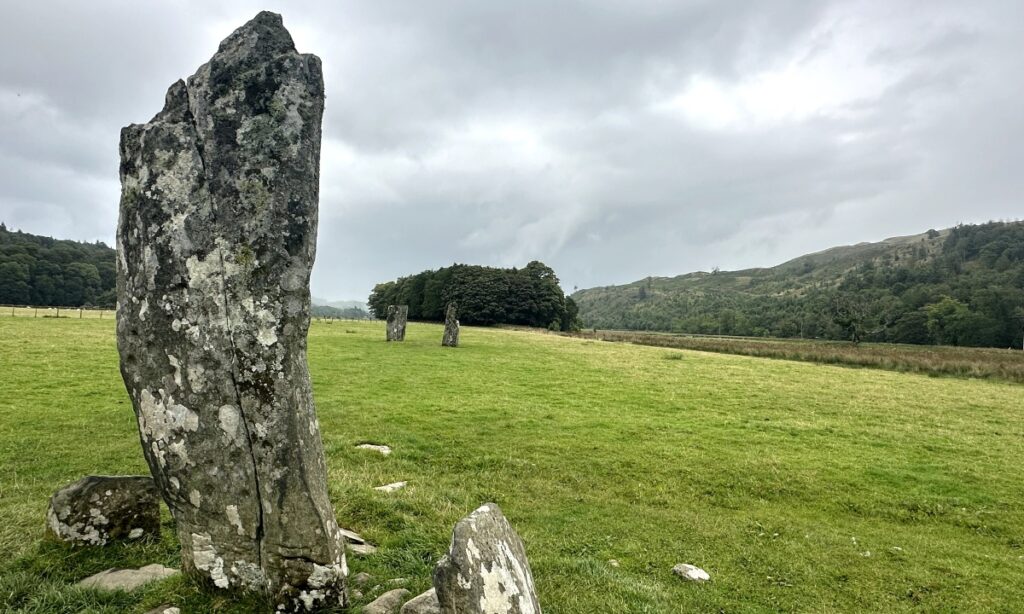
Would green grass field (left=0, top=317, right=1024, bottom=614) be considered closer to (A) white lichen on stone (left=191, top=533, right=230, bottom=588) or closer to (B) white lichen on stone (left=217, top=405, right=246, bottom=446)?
(A) white lichen on stone (left=191, top=533, right=230, bottom=588)

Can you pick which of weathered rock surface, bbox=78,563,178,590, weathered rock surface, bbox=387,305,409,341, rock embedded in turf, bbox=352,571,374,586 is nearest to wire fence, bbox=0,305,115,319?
weathered rock surface, bbox=387,305,409,341

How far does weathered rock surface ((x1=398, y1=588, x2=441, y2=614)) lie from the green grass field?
1246 millimetres

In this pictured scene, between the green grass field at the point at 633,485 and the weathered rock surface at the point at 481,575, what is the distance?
1.76 meters

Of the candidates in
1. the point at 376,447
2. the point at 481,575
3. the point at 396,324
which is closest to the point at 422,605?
the point at 481,575

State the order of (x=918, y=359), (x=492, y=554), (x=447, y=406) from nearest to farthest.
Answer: (x=492, y=554) < (x=447, y=406) < (x=918, y=359)

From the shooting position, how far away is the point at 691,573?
24.5 ft

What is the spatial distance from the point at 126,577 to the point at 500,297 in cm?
8925

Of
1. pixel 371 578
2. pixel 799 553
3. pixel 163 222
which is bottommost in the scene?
pixel 799 553

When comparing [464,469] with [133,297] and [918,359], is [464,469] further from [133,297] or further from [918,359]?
[918,359]

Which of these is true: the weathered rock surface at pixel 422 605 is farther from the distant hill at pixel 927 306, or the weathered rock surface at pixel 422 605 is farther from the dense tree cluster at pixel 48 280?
the dense tree cluster at pixel 48 280

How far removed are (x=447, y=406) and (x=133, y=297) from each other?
1305cm

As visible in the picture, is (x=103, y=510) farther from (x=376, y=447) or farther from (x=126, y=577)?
(x=376, y=447)

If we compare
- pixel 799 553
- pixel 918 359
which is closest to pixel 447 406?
pixel 799 553

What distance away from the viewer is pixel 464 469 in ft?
38.8
